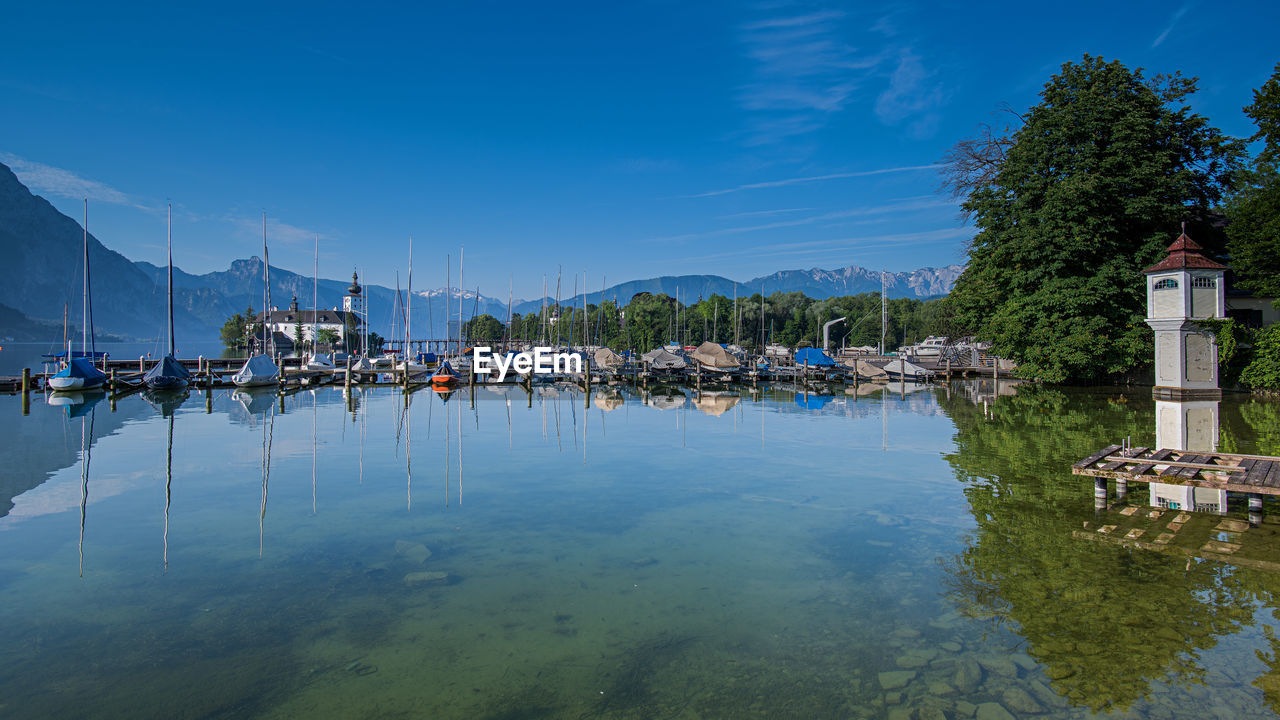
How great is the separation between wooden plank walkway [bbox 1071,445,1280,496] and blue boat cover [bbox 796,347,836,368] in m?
43.6

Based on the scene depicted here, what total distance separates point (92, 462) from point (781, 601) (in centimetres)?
1828

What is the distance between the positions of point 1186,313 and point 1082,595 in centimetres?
1585

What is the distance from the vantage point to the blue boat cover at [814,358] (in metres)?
55.3

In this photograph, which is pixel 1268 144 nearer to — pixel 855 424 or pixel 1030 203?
pixel 1030 203

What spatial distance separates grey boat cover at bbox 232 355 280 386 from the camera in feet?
136

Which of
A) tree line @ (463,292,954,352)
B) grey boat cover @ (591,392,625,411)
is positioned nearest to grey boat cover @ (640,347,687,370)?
grey boat cover @ (591,392,625,411)

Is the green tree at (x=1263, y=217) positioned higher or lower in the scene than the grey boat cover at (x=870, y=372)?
higher

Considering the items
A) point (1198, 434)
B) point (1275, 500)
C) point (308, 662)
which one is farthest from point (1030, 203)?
point (308, 662)

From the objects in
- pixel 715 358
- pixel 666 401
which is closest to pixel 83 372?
pixel 666 401

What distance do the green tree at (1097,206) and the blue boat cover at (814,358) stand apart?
20024mm

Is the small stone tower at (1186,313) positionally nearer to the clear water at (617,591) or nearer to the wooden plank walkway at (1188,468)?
the clear water at (617,591)

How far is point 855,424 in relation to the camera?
25375mm

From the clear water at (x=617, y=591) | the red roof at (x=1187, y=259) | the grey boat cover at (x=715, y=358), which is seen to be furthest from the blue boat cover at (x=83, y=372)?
the red roof at (x=1187, y=259)

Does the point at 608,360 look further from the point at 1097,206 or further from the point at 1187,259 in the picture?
the point at 1187,259
